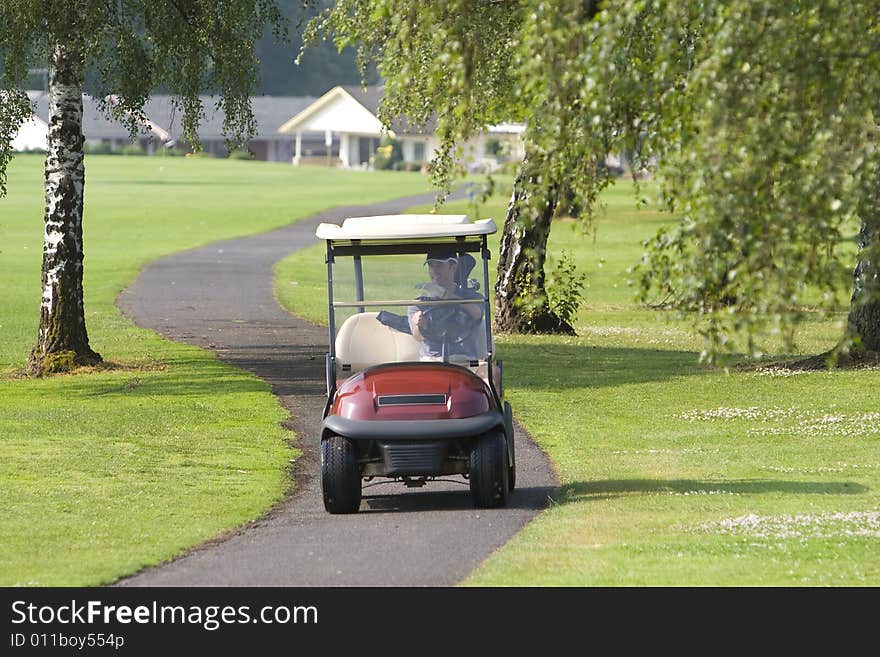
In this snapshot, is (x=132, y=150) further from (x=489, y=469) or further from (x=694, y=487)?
(x=489, y=469)

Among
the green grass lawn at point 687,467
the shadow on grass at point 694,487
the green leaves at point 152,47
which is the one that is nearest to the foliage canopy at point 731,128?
the green grass lawn at point 687,467

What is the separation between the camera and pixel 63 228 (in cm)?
2047

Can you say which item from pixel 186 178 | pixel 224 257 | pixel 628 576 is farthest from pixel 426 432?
pixel 186 178

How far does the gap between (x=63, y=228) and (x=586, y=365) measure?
7980 mm

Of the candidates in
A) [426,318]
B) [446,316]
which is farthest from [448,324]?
[426,318]

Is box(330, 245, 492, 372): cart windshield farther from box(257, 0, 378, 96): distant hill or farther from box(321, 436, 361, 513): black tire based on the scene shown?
box(257, 0, 378, 96): distant hill

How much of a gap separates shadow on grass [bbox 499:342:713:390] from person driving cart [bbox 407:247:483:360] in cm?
864

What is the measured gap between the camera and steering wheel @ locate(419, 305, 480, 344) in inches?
472

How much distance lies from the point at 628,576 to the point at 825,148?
9.28 feet

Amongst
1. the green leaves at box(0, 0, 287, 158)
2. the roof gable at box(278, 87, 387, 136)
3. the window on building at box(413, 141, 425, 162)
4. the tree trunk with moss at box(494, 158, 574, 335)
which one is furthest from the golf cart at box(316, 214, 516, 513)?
the window on building at box(413, 141, 425, 162)

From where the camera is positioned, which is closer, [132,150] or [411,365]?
[411,365]

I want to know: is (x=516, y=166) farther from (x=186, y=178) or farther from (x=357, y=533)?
(x=186, y=178)

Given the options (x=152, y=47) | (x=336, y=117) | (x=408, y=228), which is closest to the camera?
(x=408, y=228)

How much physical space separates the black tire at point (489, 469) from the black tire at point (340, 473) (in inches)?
33.4
